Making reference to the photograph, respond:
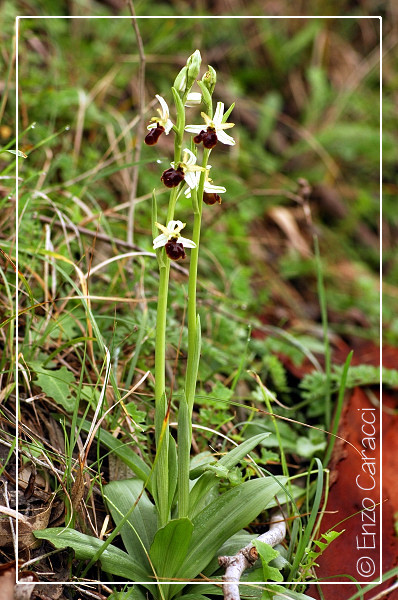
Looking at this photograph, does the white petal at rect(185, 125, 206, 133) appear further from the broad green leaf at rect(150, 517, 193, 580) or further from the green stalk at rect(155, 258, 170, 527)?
the broad green leaf at rect(150, 517, 193, 580)

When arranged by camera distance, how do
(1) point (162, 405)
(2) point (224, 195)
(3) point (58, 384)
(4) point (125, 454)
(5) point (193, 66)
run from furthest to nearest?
(2) point (224, 195)
(3) point (58, 384)
(4) point (125, 454)
(1) point (162, 405)
(5) point (193, 66)

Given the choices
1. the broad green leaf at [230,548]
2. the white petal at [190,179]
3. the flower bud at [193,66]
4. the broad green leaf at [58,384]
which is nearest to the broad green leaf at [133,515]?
the broad green leaf at [230,548]

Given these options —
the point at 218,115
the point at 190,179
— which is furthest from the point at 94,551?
the point at 218,115

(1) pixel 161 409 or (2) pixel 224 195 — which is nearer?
(1) pixel 161 409

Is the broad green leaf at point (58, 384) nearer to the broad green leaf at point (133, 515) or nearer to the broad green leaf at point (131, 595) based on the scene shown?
the broad green leaf at point (133, 515)

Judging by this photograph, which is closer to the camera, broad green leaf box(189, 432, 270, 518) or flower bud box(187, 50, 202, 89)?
flower bud box(187, 50, 202, 89)

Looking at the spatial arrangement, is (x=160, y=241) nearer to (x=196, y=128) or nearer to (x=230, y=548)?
(x=196, y=128)

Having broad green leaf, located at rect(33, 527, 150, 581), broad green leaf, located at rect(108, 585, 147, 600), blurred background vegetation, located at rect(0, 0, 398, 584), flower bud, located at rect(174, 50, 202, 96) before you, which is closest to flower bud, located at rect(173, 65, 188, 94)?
flower bud, located at rect(174, 50, 202, 96)
